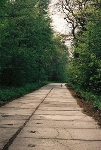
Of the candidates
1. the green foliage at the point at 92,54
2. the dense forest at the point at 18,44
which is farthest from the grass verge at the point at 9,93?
the green foliage at the point at 92,54

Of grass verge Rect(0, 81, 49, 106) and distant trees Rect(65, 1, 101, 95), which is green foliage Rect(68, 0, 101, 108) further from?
grass verge Rect(0, 81, 49, 106)

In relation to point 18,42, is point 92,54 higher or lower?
lower

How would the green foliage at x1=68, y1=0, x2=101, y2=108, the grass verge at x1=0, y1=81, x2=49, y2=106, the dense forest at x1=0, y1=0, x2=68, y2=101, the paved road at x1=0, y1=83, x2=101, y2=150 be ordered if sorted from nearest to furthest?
the paved road at x1=0, y1=83, x2=101, y2=150
the grass verge at x1=0, y1=81, x2=49, y2=106
the green foliage at x1=68, y1=0, x2=101, y2=108
the dense forest at x1=0, y1=0, x2=68, y2=101

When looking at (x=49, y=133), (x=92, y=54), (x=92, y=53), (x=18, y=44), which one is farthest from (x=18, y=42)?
(x=49, y=133)

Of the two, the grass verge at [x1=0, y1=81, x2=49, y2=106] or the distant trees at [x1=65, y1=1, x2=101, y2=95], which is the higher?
the distant trees at [x1=65, y1=1, x2=101, y2=95]

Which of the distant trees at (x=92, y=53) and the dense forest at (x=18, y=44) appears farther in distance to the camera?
the dense forest at (x=18, y=44)

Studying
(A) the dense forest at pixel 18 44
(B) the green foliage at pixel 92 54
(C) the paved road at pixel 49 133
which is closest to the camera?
(C) the paved road at pixel 49 133

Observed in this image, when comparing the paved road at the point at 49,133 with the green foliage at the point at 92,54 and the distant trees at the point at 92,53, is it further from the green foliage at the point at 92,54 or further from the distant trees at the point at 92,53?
the distant trees at the point at 92,53

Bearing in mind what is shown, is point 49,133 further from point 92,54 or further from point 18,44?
point 18,44

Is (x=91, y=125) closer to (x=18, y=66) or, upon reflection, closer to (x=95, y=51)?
(x=95, y=51)

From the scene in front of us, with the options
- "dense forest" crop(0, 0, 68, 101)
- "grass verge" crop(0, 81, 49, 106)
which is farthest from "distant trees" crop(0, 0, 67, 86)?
"grass verge" crop(0, 81, 49, 106)

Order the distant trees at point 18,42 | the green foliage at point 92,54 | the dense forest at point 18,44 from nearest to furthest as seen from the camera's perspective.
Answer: the green foliage at point 92,54, the dense forest at point 18,44, the distant trees at point 18,42

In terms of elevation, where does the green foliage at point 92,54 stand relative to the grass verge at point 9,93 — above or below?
above

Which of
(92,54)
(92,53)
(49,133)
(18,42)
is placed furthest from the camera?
(18,42)
